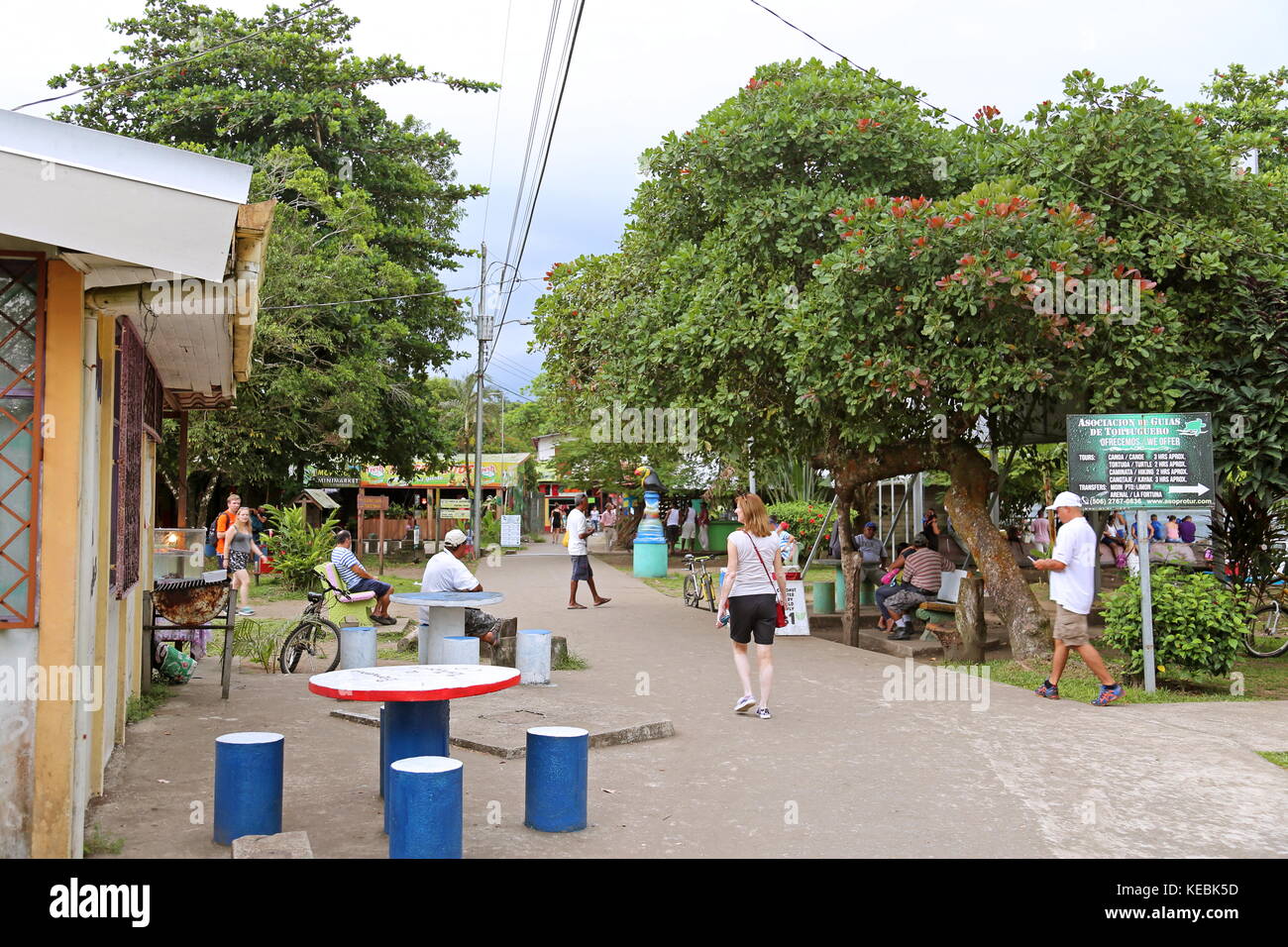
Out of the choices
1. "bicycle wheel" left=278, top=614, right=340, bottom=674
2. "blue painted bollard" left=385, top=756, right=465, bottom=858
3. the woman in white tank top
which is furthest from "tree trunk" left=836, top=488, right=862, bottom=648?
"blue painted bollard" left=385, top=756, right=465, bottom=858

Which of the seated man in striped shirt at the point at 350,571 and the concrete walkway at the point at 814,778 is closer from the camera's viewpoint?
the concrete walkway at the point at 814,778

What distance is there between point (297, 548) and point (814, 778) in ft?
51.6

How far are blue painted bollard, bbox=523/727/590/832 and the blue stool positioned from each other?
1.83 ft

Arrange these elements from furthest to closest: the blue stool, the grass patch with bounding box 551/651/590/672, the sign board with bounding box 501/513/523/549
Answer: the sign board with bounding box 501/513/523/549 < the grass patch with bounding box 551/651/590/672 < the blue stool

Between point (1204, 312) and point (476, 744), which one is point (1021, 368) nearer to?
point (1204, 312)

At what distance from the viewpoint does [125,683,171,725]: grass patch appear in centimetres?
803

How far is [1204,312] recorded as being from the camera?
11.5m

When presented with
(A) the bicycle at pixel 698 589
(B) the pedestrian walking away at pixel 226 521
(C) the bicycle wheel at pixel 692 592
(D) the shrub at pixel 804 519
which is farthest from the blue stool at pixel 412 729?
(D) the shrub at pixel 804 519

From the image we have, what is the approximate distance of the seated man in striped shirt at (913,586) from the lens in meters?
13.6

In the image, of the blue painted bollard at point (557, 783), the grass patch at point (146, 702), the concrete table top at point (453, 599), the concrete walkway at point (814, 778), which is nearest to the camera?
the concrete walkway at point (814, 778)

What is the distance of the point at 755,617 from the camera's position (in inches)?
332

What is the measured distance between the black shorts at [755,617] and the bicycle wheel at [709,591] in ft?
29.1

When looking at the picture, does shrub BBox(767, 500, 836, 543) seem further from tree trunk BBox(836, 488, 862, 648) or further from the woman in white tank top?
the woman in white tank top

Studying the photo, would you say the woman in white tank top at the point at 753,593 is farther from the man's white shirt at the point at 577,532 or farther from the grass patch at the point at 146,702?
the man's white shirt at the point at 577,532
